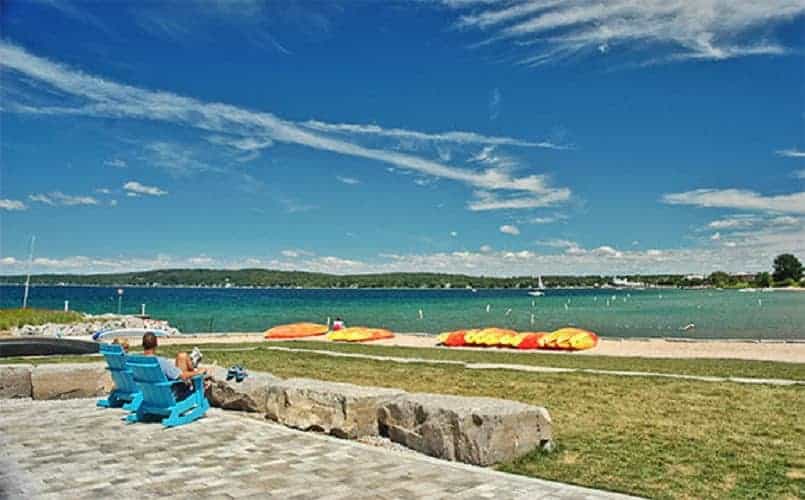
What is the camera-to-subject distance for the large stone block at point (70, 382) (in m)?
10.9

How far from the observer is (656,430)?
324 inches

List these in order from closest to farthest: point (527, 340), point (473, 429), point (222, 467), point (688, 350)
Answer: point (222, 467), point (473, 429), point (688, 350), point (527, 340)

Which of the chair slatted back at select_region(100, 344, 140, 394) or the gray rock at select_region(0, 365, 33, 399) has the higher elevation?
the chair slatted back at select_region(100, 344, 140, 394)

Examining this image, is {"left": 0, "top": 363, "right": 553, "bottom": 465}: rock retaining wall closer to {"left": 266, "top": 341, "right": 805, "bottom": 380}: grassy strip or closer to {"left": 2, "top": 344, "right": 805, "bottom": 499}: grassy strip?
{"left": 2, "top": 344, "right": 805, "bottom": 499}: grassy strip

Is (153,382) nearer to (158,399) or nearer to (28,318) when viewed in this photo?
(158,399)

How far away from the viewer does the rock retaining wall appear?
268 inches

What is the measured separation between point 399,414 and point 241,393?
2.68 m

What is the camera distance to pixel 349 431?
311 inches

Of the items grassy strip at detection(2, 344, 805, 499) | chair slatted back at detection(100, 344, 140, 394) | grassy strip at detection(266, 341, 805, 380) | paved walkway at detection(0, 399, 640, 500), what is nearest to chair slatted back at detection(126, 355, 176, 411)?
paved walkway at detection(0, 399, 640, 500)

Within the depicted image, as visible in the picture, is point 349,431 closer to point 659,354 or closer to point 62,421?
point 62,421

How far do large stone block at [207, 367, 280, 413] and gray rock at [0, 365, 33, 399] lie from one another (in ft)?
10.9

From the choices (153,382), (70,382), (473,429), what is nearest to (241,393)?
(153,382)

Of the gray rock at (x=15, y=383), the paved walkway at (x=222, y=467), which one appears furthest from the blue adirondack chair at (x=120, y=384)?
the gray rock at (x=15, y=383)

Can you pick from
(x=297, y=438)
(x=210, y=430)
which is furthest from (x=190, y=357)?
(x=297, y=438)
